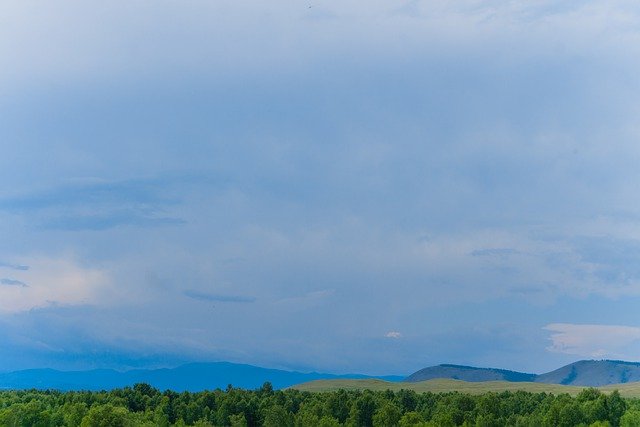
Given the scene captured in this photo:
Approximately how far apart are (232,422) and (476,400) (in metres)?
64.8

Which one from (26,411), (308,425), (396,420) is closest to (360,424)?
(396,420)

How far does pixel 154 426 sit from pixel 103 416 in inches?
638

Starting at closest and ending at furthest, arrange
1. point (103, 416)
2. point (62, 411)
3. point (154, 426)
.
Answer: point (103, 416) < point (154, 426) < point (62, 411)

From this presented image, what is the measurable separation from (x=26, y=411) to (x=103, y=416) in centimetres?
3673

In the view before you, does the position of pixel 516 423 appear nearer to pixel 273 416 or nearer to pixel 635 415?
pixel 635 415

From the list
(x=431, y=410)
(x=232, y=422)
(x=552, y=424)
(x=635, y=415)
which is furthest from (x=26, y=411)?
(x=635, y=415)

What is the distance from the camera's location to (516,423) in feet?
516

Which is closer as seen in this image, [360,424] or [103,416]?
[103,416]

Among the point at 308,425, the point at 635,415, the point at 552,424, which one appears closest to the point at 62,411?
the point at 308,425

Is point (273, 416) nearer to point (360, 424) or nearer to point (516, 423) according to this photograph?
point (360, 424)

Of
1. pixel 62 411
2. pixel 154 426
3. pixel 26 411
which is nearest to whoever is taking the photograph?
pixel 154 426

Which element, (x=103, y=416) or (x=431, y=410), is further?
(x=431, y=410)

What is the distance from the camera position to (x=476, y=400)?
196 meters

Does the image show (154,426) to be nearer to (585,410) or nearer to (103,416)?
(103,416)
